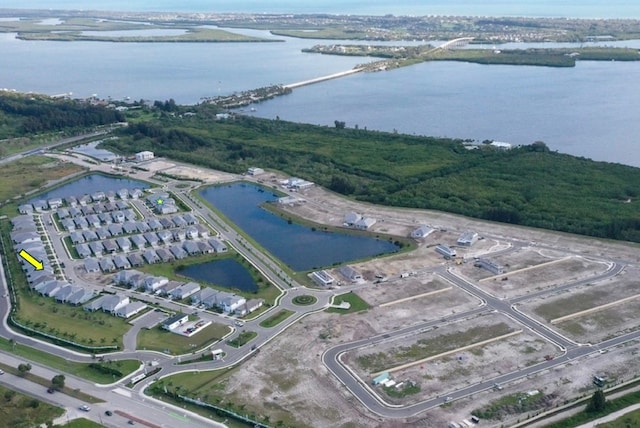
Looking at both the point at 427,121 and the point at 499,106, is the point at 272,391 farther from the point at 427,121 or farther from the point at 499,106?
the point at 499,106

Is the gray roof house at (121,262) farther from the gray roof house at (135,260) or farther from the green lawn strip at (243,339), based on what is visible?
the green lawn strip at (243,339)

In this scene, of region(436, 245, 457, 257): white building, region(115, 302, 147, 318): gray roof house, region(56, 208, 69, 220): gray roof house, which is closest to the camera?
region(115, 302, 147, 318): gray roof house

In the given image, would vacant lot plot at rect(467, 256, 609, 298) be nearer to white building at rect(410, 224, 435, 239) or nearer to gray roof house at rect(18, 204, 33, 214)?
white building at rect(410, 224, 435, 239)

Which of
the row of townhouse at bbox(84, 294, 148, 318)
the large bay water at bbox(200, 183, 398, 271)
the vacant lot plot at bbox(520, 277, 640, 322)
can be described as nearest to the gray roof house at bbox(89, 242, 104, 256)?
the row of townhouse at bbox(84, 294, 148, 318)

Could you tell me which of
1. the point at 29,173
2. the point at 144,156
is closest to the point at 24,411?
the point at 29,173

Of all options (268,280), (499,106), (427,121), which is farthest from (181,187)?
(499,106)

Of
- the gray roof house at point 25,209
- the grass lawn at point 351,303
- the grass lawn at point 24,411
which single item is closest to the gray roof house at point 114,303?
the grass lawn at point 24,411

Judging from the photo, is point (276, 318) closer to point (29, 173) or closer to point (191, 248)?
point (191, 248)
